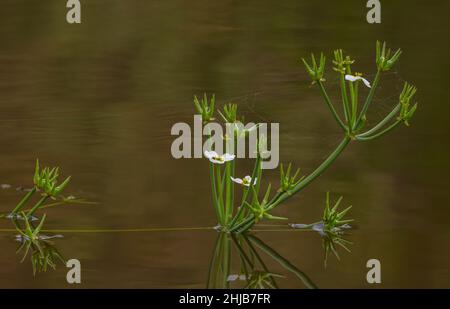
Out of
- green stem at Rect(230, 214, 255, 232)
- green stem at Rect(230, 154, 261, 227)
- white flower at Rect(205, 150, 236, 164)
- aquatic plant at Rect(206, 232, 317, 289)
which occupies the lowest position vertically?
aquatic plant at Rect(206, 232, 317, 289)

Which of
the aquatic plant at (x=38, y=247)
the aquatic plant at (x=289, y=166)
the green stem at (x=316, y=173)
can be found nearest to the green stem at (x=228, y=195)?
the aquatic plant at (x=289, y=166)

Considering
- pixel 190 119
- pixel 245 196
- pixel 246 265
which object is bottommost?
pixel 246 265

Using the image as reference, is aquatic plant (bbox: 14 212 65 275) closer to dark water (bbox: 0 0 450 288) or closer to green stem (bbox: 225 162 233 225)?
dark water (bbox: 0 0 450 288)

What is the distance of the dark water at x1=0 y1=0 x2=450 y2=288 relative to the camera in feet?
5.01

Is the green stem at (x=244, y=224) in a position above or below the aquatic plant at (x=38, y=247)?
above

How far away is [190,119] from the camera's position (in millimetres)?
2473

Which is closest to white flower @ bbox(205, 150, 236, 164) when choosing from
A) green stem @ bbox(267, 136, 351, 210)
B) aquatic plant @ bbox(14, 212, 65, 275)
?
green stem @ bbox(267, 136, 351, 210)

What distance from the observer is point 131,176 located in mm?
1997

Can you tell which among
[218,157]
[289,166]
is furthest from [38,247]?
[289,166]

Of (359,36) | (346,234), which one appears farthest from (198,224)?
(359,36)

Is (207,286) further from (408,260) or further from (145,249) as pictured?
(408,260)

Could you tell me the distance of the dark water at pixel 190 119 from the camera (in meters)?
1.53

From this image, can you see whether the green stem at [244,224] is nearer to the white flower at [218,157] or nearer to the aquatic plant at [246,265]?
the aquatic plant at [246,265]

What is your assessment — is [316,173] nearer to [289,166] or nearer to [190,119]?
[289,166]
